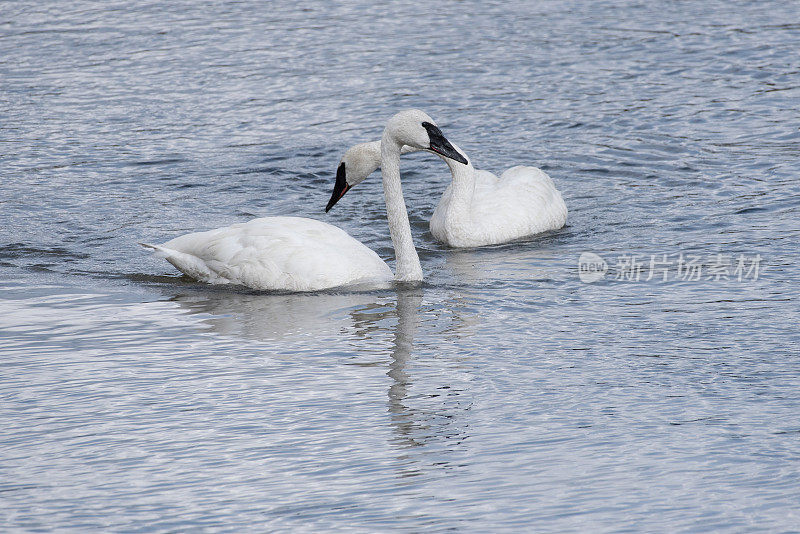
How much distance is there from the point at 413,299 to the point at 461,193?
2.25m

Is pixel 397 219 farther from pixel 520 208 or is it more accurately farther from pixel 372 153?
pixel 520 208

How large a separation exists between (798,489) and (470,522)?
4.42 feet

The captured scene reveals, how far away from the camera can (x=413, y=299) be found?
331 inches

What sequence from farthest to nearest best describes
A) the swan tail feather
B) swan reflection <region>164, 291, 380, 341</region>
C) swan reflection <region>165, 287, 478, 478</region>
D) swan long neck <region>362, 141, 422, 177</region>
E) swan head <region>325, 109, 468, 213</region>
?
swan long neck <region>362, 141, 422, 177</region>
the swan tail feather
swan head <region>325, 109, 468, 213</region>
swan reflection <region>164, 291, 380, 341</region>
swan reflection <region>165, 287, 478, 478</region>

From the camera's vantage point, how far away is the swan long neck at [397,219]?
8781 millimetres

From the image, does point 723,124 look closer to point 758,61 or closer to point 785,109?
point 785,109

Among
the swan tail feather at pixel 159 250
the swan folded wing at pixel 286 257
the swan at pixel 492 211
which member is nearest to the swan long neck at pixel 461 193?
the swan at pixel 492 211

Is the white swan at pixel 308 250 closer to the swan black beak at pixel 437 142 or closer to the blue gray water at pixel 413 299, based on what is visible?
the swan black beak at pixel 437 142
